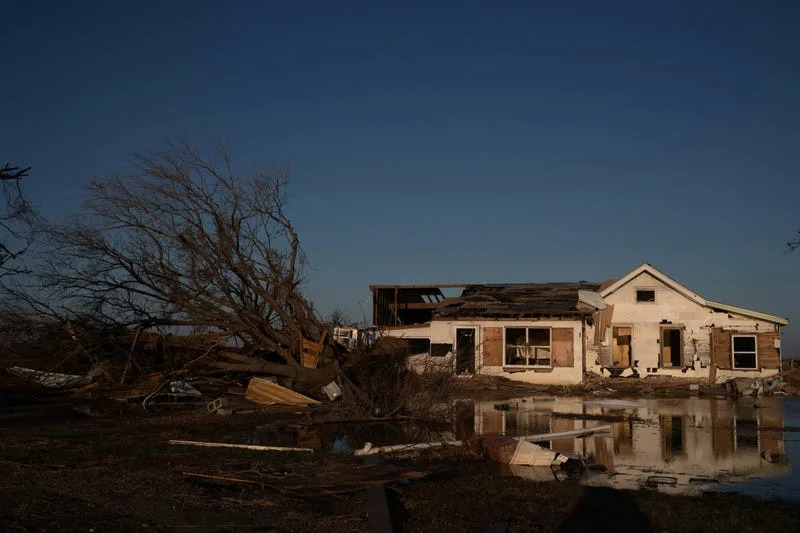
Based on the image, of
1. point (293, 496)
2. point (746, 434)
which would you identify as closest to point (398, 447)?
point (293, 496)

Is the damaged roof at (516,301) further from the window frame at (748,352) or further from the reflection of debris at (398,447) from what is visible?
the reflection of debris at (398,447)

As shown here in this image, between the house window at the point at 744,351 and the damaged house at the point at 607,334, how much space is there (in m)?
0.04

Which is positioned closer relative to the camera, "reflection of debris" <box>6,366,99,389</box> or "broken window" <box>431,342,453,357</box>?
"reflection of debris" <box>6,366,99,389</box>

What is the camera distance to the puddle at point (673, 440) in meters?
8.80

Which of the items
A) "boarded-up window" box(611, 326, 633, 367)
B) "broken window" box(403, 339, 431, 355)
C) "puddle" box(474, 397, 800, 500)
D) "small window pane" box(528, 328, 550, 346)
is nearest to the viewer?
"puddle" box(474, 397, 800, 500)

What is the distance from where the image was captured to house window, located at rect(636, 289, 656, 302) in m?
28.5

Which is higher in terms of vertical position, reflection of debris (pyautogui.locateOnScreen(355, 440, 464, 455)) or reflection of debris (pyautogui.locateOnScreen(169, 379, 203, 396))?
reflection of debris (pyautogui.locateOnScreen(169, 379, 203, 396))

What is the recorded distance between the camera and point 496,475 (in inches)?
347

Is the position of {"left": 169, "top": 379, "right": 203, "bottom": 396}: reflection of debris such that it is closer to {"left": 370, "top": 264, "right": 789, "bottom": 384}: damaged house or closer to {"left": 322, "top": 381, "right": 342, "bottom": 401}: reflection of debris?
{"left": 322, "top": 381, "right": 342, "bottom": 401}: reflection of debris

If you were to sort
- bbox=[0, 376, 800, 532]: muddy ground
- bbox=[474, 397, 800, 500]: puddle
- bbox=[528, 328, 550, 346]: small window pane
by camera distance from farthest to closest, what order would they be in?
bbox=[528, 328, 550, 346]: small window pane → bbox=[474, 397, 800, 500]: puddle → bbox=[0, 376, 800, 532]: muddy ground

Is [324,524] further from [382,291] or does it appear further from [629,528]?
[382,291]

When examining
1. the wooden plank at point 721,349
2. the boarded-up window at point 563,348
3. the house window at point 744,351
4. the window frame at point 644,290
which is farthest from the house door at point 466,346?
the house window at point 744,351

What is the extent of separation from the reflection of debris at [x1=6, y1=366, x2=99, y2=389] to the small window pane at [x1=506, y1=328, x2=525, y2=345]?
16161 millimetres

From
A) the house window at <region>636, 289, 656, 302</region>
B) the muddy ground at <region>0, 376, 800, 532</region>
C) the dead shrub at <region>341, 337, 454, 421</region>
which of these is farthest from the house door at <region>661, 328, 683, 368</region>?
the muddy ground at <region>0, 376, 800, 532</region>
